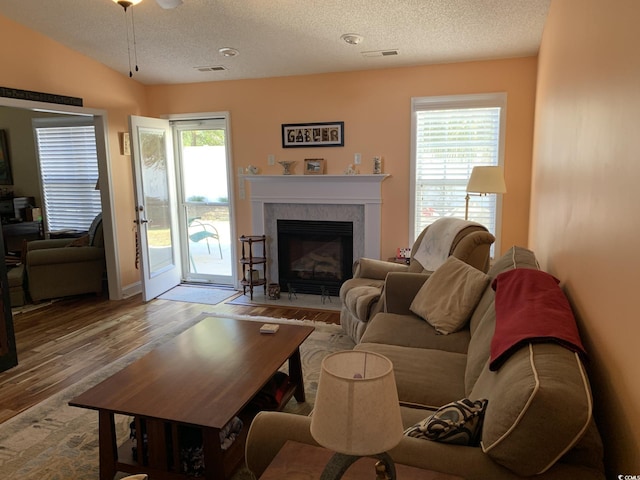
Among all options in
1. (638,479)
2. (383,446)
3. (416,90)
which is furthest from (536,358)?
(416,90)

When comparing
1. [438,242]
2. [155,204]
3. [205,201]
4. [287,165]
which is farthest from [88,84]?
[438,242]

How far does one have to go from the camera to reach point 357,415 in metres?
0.88

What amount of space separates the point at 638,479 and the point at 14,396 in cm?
338

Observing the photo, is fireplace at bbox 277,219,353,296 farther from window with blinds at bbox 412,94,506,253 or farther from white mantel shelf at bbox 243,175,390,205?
window with blinds at bbox 412,94,506,253

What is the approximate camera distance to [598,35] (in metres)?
1.60

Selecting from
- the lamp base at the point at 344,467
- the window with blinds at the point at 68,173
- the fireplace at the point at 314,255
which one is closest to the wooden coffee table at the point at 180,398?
the lamp base at the point at 344,467

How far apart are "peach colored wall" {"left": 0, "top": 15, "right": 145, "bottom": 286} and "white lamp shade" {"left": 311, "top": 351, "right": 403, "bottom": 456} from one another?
431 centimetres

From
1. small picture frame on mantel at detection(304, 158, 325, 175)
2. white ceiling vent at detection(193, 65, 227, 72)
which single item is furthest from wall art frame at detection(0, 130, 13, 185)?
small picture frame on mantel at detection(304, 158, 325, 175)

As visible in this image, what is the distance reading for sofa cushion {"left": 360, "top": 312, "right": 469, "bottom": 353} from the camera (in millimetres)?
2535

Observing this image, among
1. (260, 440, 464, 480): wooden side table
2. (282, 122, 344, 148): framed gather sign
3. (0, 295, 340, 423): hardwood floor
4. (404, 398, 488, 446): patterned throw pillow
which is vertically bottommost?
(0, 295, 340, 423): hardwood floor

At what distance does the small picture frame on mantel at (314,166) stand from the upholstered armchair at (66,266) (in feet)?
8.00

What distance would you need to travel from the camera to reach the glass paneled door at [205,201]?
543cm

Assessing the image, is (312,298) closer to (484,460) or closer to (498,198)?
(498,198)

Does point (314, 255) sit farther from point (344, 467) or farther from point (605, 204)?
point (344, 467)
